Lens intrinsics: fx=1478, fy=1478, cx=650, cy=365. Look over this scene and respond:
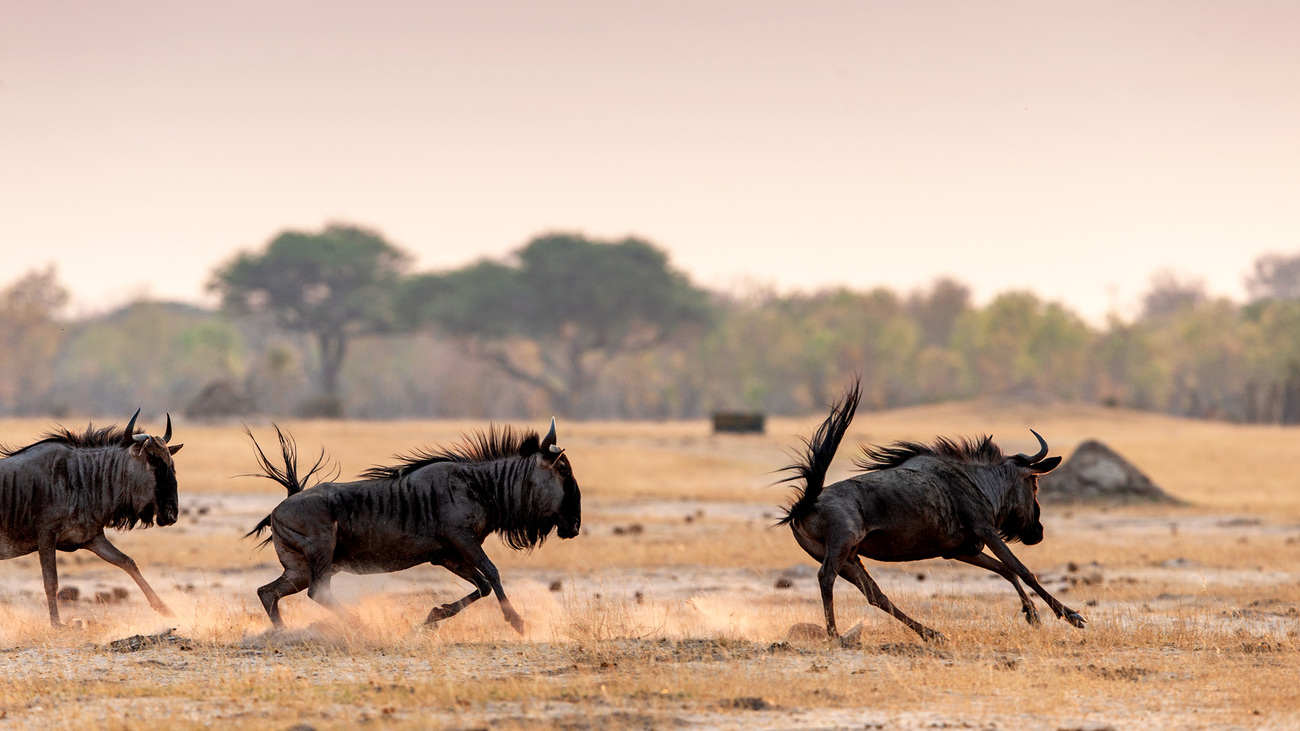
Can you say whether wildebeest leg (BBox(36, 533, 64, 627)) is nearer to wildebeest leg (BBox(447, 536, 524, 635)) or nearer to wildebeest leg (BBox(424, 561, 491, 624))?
wildebeest leg (BBox(424, 561, 491, 624))

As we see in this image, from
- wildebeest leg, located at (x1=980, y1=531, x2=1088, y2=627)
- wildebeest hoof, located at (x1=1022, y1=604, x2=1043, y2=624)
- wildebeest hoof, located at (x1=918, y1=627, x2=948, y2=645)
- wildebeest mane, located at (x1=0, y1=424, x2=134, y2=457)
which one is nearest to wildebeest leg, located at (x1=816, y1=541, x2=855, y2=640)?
wildebeest hoof, located at (x1=918, y1=627, x2=948, y2=645)

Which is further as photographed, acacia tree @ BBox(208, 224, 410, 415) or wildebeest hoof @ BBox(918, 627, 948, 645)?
acacia tree @ BBox(208, 224, 410, 415)

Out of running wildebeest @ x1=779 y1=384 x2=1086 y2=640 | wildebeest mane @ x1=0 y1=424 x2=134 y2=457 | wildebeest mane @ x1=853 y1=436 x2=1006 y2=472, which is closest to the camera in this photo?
running wildebeest @ x1=779 y1=384 x2=1086 y2=640

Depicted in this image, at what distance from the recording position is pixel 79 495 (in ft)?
41.7

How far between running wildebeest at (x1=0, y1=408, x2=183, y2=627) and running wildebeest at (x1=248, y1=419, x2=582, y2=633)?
1251 millimetres

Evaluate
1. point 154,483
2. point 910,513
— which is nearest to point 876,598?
point 910,513

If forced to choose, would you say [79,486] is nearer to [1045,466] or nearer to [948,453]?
[948,453]

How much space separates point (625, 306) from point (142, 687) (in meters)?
85.7

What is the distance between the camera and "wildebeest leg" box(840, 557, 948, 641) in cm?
1159

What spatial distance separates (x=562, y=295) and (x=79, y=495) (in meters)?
81.9

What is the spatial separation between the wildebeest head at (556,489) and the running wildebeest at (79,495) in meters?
3.22

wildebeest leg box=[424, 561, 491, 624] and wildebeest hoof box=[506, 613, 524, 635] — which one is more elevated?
wildebeest leg box=[424, 561, 491, 624]

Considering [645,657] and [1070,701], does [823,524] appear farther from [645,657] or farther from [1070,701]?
[1070,701]

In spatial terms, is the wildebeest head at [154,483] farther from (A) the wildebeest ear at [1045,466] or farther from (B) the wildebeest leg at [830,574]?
→ (A) the wildebeest ear at [1045,466]
